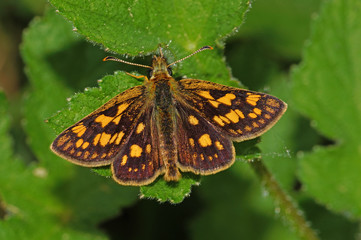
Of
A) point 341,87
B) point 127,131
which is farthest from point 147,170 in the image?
point 341,87

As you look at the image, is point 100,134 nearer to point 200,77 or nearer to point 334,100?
point 200,77

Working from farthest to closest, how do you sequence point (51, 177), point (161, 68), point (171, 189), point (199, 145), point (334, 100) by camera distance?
point (51, 177) < point (334, 100) < point (161, 68) < point (199, 145) < point (171, 189)

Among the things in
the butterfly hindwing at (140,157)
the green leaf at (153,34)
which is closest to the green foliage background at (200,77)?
the green leaf at (153,34)

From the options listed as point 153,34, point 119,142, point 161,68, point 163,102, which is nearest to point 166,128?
point 163,102

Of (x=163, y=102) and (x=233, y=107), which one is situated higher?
(x=163, y=102)

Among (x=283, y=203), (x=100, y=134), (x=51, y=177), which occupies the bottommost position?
(x=283, y=203)

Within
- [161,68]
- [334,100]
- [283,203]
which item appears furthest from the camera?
[334,100]

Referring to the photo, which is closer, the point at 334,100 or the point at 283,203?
the point at 283,203
